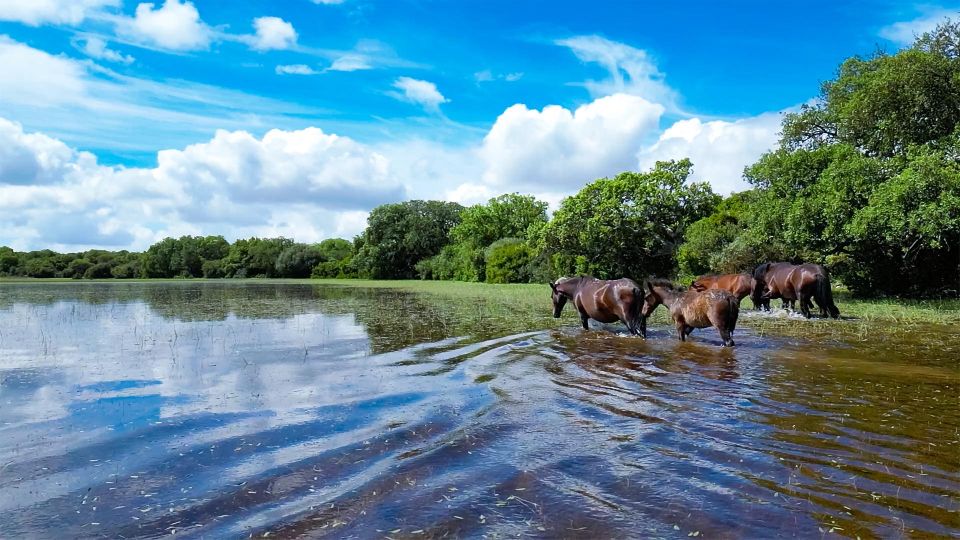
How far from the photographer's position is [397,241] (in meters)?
67.9

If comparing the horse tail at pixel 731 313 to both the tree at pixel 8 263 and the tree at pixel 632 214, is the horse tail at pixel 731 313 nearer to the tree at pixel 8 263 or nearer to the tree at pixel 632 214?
the tree at pixel 632 214

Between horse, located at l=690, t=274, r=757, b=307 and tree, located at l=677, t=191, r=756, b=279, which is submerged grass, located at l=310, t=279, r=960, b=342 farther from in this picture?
tree, located at l=677, t=191, r=756, b=279

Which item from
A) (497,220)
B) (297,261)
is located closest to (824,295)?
(497,220)

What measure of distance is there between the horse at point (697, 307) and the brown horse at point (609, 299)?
0.34 metres

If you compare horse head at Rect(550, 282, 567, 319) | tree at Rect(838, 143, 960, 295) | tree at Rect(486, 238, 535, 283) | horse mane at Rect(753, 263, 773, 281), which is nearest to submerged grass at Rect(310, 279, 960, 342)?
horse head at Rect(550, 282, 567, 319)

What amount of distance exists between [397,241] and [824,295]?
55660mm

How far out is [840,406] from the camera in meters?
6.56

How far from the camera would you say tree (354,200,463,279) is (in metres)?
67.8

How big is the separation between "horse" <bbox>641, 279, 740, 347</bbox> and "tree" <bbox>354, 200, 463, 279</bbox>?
5528 cm

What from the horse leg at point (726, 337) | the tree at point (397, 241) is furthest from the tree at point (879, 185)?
the tree at point (397, 241)

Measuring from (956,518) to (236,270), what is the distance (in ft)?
297

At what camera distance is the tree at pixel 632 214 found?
3366cm

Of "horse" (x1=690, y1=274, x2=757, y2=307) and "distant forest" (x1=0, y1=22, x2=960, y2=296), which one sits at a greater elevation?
"distant forest" (x1=0, y1=22, x2=960, y2=296)

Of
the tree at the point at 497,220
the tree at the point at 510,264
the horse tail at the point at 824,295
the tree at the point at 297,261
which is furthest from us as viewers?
the tree at the point at 297,261
